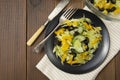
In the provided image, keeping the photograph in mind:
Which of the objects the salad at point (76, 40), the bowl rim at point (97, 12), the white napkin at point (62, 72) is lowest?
the white napkin at point (62, 72)

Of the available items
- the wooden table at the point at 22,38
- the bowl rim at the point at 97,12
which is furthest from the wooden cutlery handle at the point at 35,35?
the bowl rim at the point at 97,12

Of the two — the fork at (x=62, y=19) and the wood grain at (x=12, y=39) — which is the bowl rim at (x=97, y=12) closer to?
the fork at (x=62, y=19)

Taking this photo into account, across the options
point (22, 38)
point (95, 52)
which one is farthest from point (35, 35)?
point (95, 52)

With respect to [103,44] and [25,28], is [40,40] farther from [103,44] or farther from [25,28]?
[103,44]

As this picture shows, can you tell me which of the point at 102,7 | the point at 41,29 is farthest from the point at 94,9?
the point at 41,29

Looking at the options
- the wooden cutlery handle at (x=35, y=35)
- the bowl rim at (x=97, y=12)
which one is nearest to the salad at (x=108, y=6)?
the bowl rim at (x=97, y=12)

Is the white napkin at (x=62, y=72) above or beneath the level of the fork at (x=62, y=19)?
beneath
